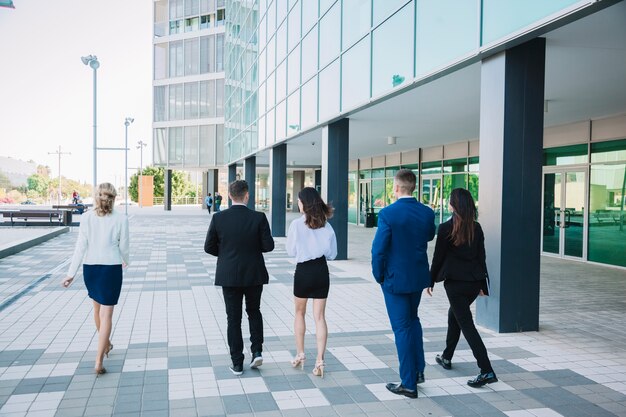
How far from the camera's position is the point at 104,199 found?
529 cm

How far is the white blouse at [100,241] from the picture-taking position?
17.1 feet

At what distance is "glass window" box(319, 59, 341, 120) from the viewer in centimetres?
1309

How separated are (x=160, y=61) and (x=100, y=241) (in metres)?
48.4

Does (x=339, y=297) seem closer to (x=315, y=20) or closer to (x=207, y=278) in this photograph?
(x=207, y=278)

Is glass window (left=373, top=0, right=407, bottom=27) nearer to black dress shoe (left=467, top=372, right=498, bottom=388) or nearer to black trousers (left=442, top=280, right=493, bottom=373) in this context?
black trousers (left=442, top=280, right=493, bottom=373)

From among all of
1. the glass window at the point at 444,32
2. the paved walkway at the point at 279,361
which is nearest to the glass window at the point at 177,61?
the paved walkway at the point at 279,361

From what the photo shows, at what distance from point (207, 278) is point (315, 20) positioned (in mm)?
7636

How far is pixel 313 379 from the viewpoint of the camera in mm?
5070

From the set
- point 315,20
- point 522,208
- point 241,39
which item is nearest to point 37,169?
point 241,39

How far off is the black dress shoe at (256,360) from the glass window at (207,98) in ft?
143

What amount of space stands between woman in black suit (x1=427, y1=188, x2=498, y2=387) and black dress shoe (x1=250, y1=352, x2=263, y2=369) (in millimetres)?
1745

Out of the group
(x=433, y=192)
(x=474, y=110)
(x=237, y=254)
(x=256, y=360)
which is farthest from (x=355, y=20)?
(x=433, y=192)

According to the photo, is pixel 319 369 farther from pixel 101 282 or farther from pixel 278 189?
pixel 278 189

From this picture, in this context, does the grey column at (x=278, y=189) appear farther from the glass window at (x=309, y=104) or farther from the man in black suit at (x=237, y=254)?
the man in black suit at (x=237, y=254)
